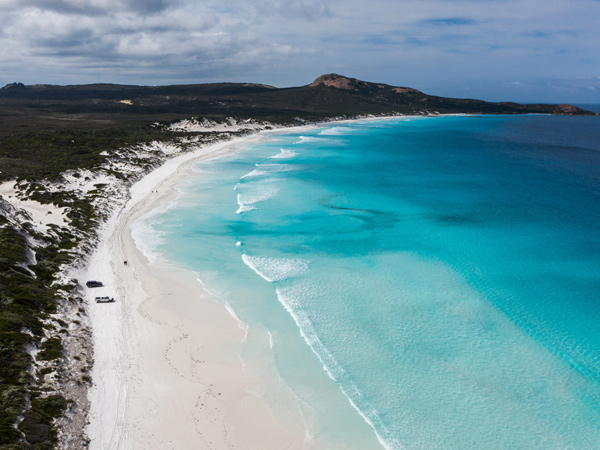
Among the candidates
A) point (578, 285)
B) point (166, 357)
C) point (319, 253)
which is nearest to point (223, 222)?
point (319, 253)

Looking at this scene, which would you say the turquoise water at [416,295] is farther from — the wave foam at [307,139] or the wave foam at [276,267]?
the wave foam at [307,139]

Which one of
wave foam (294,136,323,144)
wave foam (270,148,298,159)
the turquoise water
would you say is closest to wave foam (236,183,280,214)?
the turquoise water

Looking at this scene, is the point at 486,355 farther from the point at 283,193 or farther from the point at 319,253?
the point at 283,193

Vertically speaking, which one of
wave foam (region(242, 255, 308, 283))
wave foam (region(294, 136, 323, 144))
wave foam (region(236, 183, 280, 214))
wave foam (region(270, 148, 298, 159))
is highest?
wave foam (region(294, 136, 323, 144))

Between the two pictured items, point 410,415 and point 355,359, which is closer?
point 410,415

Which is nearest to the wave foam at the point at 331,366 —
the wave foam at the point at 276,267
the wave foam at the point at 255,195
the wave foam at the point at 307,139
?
the wave foam at the point at 276,267

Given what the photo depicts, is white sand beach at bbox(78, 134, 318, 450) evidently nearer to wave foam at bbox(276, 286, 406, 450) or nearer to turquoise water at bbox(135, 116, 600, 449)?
turquoise water at bbox(135, 116, 600, 449)

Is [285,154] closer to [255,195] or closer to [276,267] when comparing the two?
[255,195]
